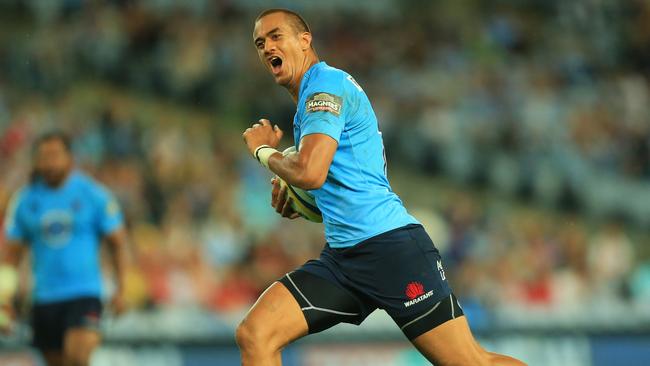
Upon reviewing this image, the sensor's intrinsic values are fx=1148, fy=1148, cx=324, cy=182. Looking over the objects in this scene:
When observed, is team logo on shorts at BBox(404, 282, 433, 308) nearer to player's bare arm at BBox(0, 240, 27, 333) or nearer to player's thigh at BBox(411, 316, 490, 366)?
player's thigh at BBox(411, 316, 490, 366)

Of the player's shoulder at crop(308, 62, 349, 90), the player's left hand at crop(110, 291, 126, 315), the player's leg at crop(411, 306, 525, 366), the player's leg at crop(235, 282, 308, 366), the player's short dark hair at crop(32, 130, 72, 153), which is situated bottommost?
the player's leg at crop(411, 306, 525, 366)

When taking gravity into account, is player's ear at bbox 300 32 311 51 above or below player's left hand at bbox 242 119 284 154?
above

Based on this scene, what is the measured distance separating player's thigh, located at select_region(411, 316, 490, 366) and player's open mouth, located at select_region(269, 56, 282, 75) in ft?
4.92

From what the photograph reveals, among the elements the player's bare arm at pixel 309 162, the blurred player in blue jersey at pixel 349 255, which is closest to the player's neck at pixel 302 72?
the blurred player in blue jersey at pixel 349 255

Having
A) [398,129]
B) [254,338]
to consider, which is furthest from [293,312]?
[398,129]

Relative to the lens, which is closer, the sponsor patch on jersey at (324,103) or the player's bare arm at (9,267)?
the sponsor patch on jersey at (324,103)

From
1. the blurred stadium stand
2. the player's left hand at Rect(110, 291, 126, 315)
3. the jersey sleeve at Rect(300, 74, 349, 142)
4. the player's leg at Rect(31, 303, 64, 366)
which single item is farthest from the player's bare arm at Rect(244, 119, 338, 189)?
the blurred stadium stand

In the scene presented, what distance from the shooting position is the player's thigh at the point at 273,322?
5.49 m

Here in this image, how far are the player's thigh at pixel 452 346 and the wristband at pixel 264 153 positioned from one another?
3.76 feet

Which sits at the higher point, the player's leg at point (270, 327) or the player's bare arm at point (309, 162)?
the player's bare arm at point (309, 162)

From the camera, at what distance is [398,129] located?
52.1ft

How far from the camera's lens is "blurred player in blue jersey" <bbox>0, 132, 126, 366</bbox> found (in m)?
8.40

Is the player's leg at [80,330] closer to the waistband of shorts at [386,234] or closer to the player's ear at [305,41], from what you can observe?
the waistband of shorts at [386,234]

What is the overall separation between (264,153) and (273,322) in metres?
0.82
